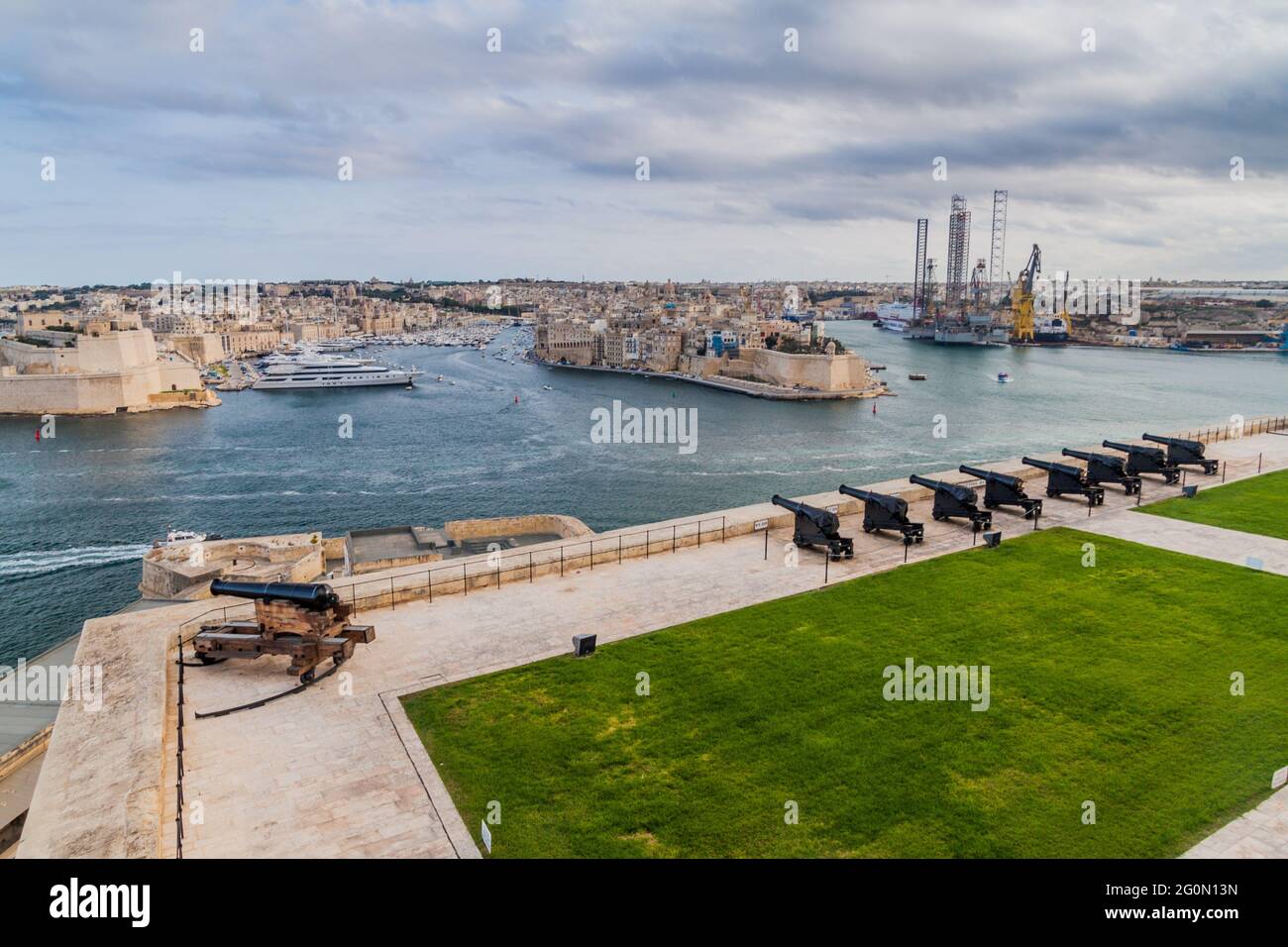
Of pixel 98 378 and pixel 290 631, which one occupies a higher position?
pixel 98 378

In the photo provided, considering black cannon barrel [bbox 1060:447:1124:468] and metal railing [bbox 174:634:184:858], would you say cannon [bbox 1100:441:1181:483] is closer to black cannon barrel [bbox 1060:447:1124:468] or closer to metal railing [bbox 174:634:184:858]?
black cannon barrel [bbox 1060:447:1124:468]

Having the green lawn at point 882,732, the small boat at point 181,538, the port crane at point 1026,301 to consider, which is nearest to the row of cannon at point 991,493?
the green lawn at point 882,732

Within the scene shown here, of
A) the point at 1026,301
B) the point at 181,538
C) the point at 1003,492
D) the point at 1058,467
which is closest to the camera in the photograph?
Result: the point at 1003,492

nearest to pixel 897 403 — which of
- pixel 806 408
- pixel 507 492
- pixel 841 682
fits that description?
pixel 806 408

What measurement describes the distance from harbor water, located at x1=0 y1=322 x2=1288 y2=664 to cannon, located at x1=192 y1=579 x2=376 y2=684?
14500 millimetres

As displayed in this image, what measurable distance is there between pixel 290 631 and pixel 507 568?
3717 mm

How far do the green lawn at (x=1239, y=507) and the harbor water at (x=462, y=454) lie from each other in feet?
57.6

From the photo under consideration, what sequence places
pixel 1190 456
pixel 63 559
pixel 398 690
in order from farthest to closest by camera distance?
1. pixel 63 559
2. pixel 1190 456
3. pixel 398 690

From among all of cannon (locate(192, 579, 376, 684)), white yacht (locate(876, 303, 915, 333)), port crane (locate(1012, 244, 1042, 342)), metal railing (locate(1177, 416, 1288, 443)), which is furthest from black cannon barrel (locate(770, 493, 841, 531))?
white yacht (locate(876, 303, 915, 333))

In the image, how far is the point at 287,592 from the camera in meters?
9.95

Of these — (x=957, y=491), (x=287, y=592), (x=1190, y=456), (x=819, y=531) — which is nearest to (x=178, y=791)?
(x=287, y=592)

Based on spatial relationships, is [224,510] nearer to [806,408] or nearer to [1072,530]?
[1072,530]

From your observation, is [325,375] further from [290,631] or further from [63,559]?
[290,631]

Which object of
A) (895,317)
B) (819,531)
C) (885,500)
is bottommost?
(819,531)
